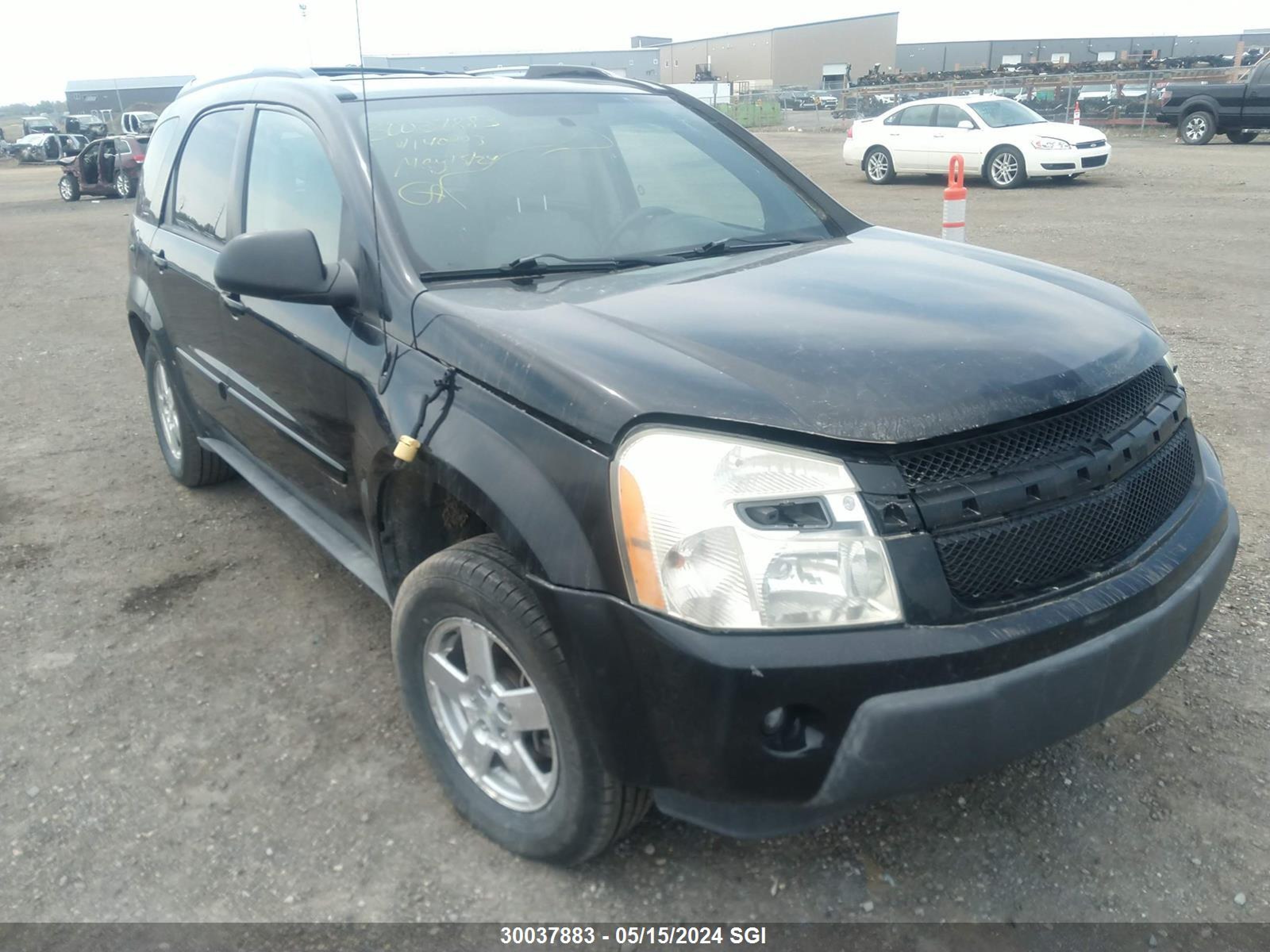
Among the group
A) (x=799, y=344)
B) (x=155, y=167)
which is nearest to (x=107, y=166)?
(x=155, y=167)

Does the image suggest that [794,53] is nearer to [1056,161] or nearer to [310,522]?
[1056,161]

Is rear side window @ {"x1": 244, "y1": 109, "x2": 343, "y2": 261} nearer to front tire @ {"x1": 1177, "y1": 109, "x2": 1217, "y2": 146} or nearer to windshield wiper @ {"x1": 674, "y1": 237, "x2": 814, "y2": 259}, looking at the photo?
windshield wiper @ {"x1": 674, "y1": 237, "x2": 814, "y2": 259}

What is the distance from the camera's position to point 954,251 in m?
3.28

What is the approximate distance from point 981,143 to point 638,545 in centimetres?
1661

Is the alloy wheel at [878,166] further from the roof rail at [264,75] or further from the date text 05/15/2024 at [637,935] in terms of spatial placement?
the date text 05/15/2024 at [637,935]

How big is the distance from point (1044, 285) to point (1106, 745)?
1280 mm

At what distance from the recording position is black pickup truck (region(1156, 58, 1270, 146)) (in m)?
21.2

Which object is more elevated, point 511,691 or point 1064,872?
point 511,691

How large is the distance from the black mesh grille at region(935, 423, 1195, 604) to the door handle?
2.54 m

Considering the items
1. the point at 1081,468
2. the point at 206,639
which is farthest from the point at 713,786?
the point at 206,639

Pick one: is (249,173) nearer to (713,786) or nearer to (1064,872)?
(713,786)

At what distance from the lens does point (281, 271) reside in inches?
108

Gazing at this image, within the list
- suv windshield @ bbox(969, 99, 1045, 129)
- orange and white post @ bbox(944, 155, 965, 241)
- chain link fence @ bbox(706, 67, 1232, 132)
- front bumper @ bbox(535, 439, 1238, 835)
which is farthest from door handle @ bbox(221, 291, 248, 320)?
chain link fence @ bbox(706, 67, 1232, 132)

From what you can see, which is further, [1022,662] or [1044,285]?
[1044,285]
